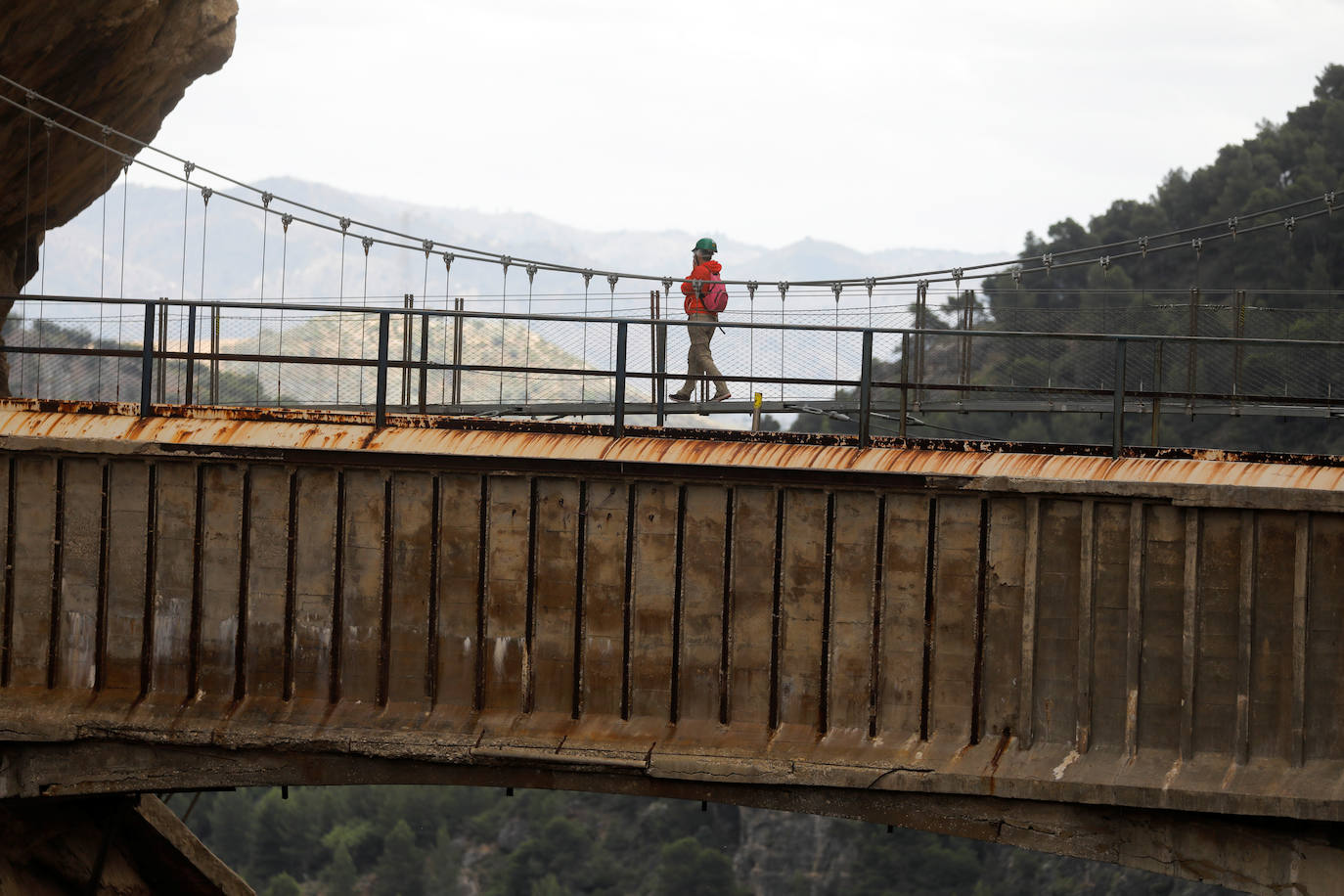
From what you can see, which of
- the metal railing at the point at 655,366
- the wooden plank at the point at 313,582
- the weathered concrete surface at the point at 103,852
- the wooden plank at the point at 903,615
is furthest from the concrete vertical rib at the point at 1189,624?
the weathered concrete surface at the point at 103,852

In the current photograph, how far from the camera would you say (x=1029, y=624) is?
10.7 metres

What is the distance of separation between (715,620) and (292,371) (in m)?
78.9

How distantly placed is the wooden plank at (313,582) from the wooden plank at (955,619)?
15.2 feet

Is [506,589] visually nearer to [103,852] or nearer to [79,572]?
[79,572]

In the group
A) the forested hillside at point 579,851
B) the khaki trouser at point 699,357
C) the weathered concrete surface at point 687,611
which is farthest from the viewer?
the forested hillside at point 579,851

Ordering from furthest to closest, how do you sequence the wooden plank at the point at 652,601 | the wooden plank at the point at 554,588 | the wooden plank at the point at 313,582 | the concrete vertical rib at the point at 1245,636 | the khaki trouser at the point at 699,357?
the khaki trouser at the point at 699,357 → the wooden plank at the point at 313,582 → the wooden plank at the point at 554,588 → the wooden plank at the point at 652,601 → the concrete vertical rib at the point at 1245,636

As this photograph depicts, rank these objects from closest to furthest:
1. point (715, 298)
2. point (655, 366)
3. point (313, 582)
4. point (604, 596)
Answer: point (604, 596) < point (313, 582) < point (715, 298) < point (655, 366)

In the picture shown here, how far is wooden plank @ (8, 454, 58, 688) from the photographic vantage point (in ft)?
38.4

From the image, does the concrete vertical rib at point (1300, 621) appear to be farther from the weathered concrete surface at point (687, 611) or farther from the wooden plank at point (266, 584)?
the wooden plank at point (266, 584)

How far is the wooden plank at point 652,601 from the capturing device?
11164 mm

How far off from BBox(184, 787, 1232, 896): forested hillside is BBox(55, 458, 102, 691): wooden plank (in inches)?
2086

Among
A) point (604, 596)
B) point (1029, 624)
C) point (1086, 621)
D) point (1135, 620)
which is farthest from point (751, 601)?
point (1135, 620)

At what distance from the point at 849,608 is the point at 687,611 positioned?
1.22 m

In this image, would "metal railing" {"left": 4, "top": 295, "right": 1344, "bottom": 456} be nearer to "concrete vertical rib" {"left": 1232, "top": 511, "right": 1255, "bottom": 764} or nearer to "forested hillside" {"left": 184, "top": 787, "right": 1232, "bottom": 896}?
"concrete vertical rib" {"left": 1232, "top": 511, "right": 1255, "bottom": 764}
